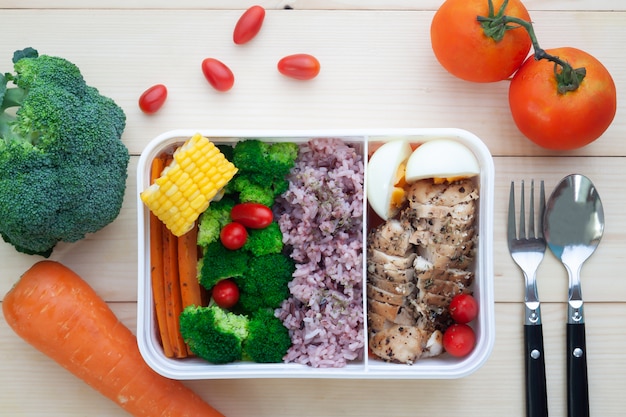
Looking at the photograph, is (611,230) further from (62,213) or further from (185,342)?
(62,213)

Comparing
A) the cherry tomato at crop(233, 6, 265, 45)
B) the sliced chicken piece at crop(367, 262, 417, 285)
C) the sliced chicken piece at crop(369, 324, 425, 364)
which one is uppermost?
the cherry tomato at crop(233, 6, 265, 45)

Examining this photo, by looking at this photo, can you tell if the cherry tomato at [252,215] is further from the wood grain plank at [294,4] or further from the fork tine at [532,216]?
the fork tine at [532,216]

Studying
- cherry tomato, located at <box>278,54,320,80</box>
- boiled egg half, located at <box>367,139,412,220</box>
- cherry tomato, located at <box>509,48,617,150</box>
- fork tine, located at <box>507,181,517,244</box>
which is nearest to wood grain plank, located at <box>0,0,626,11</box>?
cherry tomato, located at <box>278,54,320,80</box>

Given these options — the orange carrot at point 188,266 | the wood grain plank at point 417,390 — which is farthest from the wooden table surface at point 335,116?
the orange carrot at point 188,266

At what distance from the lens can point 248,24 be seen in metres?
1.97

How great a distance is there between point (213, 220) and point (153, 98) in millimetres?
474

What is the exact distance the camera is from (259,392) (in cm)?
200

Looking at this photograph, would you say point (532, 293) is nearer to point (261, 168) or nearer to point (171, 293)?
point (261, 168)

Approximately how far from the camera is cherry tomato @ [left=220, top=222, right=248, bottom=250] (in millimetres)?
1756

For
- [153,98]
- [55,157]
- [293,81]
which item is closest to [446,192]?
[293,81]

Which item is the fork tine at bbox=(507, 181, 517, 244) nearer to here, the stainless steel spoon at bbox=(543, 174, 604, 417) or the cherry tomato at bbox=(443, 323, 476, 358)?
the stainless steel spoon at bbox=(543, 174, 604, 417)

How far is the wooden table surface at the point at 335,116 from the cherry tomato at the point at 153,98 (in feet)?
0.12

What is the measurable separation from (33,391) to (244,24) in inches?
53.9

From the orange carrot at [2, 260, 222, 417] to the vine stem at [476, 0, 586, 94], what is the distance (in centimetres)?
141
